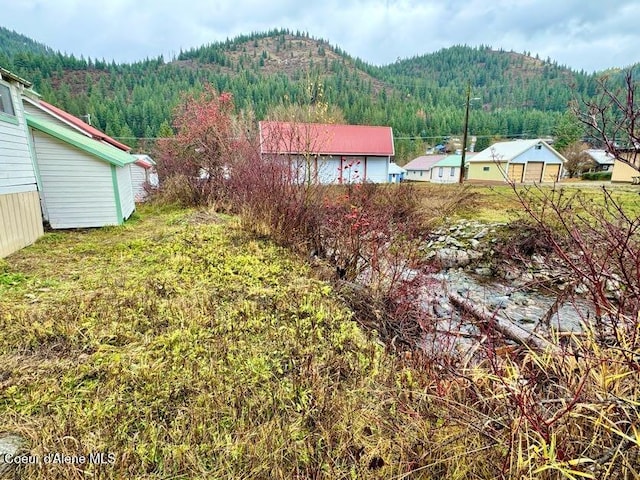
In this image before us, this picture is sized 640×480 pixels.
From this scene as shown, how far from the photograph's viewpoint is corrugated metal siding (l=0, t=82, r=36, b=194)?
229 inches

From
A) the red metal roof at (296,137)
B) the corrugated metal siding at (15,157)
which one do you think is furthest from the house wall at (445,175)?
the corrugated metal siding at (15,157)

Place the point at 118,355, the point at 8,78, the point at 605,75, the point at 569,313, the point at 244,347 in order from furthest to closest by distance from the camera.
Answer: the point at 8,78 → the point at 569,313 → the point at 244,347 → the point at 118,355 → the point at 605,75

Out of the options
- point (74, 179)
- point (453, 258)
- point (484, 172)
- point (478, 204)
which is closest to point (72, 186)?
point (74, 179)

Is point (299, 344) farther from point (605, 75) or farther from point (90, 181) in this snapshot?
point (90, 181)

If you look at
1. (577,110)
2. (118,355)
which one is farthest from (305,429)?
(577,110)

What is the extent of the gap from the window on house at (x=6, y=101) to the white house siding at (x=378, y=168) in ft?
72.2

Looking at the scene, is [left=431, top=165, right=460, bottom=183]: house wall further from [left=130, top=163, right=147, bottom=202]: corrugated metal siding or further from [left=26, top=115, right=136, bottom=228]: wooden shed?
[left=26, top=115, right=136, bottom=228]: wooden shed

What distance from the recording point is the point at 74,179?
7.97m

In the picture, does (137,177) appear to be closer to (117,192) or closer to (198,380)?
(117,192)

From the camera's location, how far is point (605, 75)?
6.15ft

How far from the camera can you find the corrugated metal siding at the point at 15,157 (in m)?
5.82

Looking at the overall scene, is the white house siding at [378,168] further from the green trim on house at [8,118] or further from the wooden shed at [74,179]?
the green trim on house at [8,118]

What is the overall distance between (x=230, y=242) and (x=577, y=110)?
5.79 metres

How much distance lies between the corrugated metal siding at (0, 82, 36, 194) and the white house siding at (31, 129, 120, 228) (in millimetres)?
769
